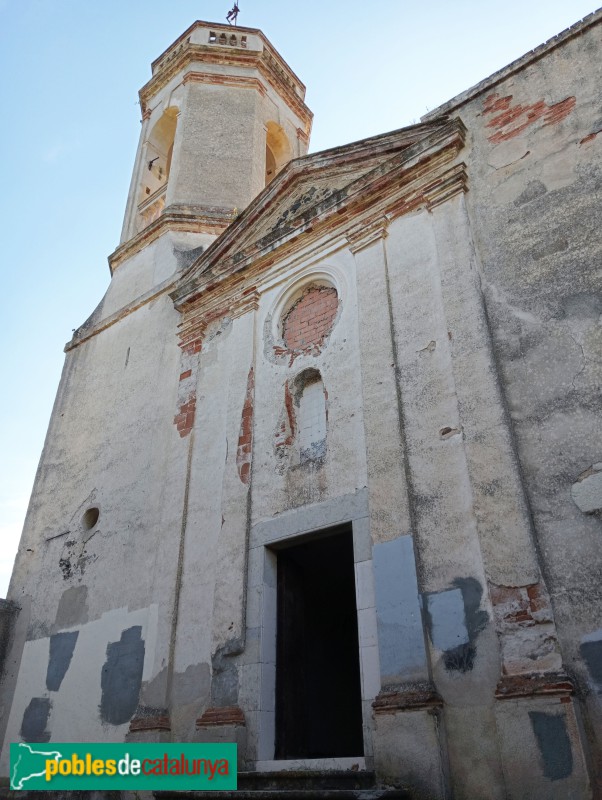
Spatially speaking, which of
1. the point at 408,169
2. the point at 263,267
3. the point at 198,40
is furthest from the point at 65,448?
the point at 198,40

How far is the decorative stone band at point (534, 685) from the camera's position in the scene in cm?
423

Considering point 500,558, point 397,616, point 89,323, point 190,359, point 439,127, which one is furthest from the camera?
point 89,323

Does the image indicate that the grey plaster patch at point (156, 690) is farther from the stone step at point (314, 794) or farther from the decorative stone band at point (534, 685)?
the decorative stone band at point (534, 685)

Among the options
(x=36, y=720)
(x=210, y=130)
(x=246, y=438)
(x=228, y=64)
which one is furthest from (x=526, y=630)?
(x=228, y=64)

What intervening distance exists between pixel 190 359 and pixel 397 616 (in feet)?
16.8

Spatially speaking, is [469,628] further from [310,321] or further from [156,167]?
[156,167]

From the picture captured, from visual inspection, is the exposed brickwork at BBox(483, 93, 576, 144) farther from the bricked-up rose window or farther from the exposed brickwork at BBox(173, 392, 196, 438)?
the exposed brickwork at BBox(173, 392, 196, 438)

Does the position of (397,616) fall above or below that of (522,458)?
below

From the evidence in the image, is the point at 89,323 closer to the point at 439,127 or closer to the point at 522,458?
the point at 439,127

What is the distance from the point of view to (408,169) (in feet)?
24.7

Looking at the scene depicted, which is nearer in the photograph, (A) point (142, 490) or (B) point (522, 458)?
(B) point (522, 458)

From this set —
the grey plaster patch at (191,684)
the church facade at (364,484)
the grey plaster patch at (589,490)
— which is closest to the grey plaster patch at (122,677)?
the church facade at (364,484)

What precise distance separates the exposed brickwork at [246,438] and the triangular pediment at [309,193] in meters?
2.15

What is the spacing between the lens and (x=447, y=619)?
5023 mm
